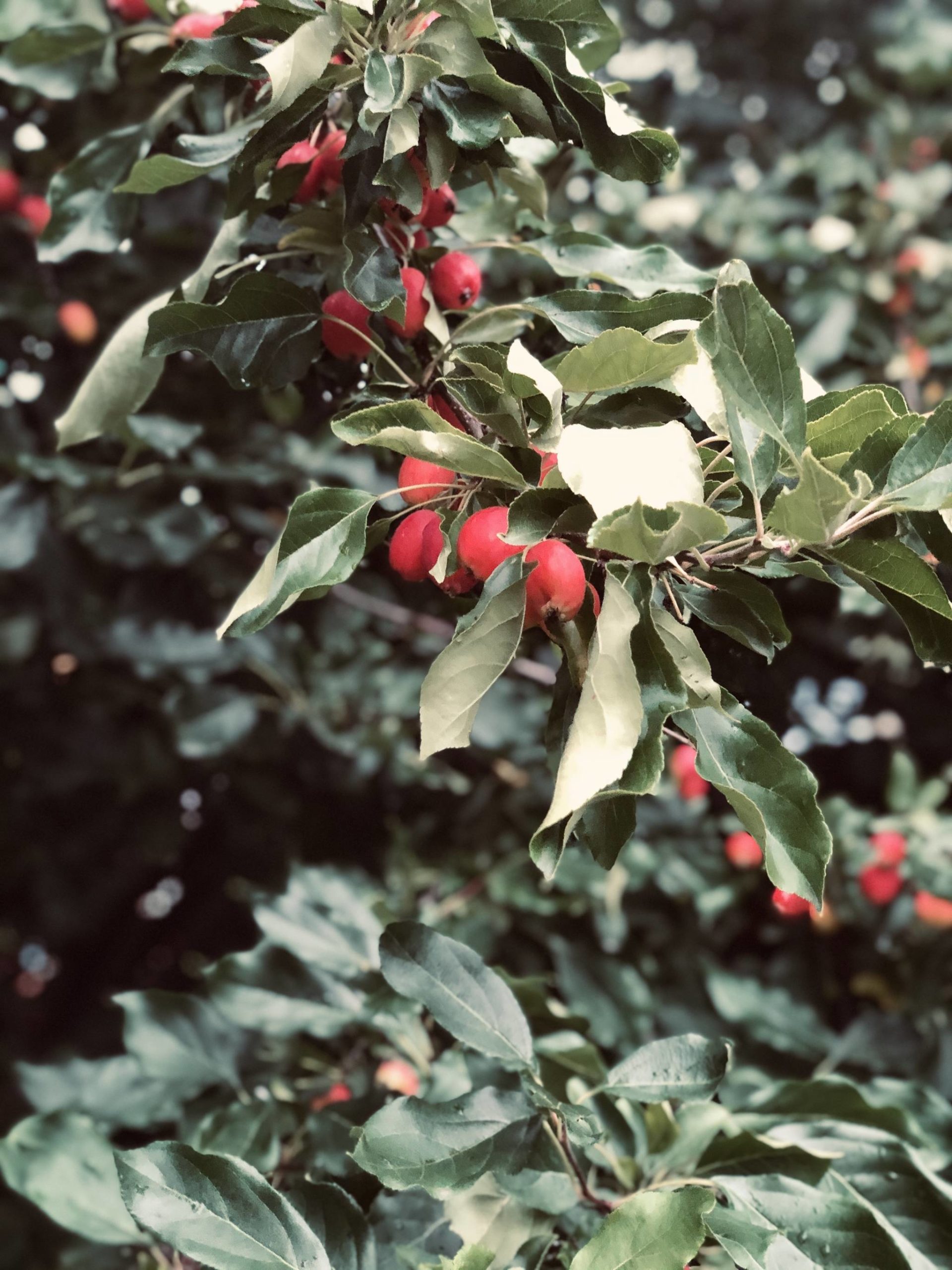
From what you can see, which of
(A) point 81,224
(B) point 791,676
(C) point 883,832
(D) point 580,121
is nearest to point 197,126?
(A) point 81,224

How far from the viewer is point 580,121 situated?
650 mm

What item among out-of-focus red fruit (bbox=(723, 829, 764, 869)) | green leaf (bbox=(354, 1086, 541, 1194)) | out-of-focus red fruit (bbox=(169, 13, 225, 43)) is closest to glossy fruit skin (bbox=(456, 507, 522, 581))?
green leaf (bbox=(354, 1086, 541, 1194))

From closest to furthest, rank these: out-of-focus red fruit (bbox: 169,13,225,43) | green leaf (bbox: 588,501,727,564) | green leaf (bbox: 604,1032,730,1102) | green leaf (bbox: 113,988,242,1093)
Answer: green leaf (bbox: 588,501,727,564), green leaf (bbox: 604,1032,730,1102), out-of-focus red fruit (bbox: 169,13,225,43), green leaf (bbox: 113,988,242,1093)

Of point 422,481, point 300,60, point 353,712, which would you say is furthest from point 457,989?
point 353,712

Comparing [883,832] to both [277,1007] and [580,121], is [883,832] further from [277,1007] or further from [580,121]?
[580,121]

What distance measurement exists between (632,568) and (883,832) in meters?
1.03

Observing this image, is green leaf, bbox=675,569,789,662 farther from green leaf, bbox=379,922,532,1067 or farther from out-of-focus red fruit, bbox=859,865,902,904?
out-of-focus red fruit, bbox=859,865,902,904

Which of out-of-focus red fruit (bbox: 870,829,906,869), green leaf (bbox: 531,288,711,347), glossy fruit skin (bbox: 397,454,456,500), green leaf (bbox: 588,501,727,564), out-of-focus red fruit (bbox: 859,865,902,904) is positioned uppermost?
green leaf (bbox: 531,288,711,347)

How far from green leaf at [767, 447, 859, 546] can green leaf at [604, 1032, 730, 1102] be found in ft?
1.21

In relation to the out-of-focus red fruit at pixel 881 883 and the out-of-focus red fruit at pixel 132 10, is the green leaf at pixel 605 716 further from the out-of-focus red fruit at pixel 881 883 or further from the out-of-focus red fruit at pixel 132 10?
the out-of-focus red fruit at pixel 881 883

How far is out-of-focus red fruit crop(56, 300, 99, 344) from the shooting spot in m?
1.44

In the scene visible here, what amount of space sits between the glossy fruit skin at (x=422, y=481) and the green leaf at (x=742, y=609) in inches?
6.2

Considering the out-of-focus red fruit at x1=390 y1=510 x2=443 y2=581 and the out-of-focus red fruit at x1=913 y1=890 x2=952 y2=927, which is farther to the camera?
the out-of-focus red fruit at x1=913 y1=890 x2=952 y2=927

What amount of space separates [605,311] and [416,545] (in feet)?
0.69
